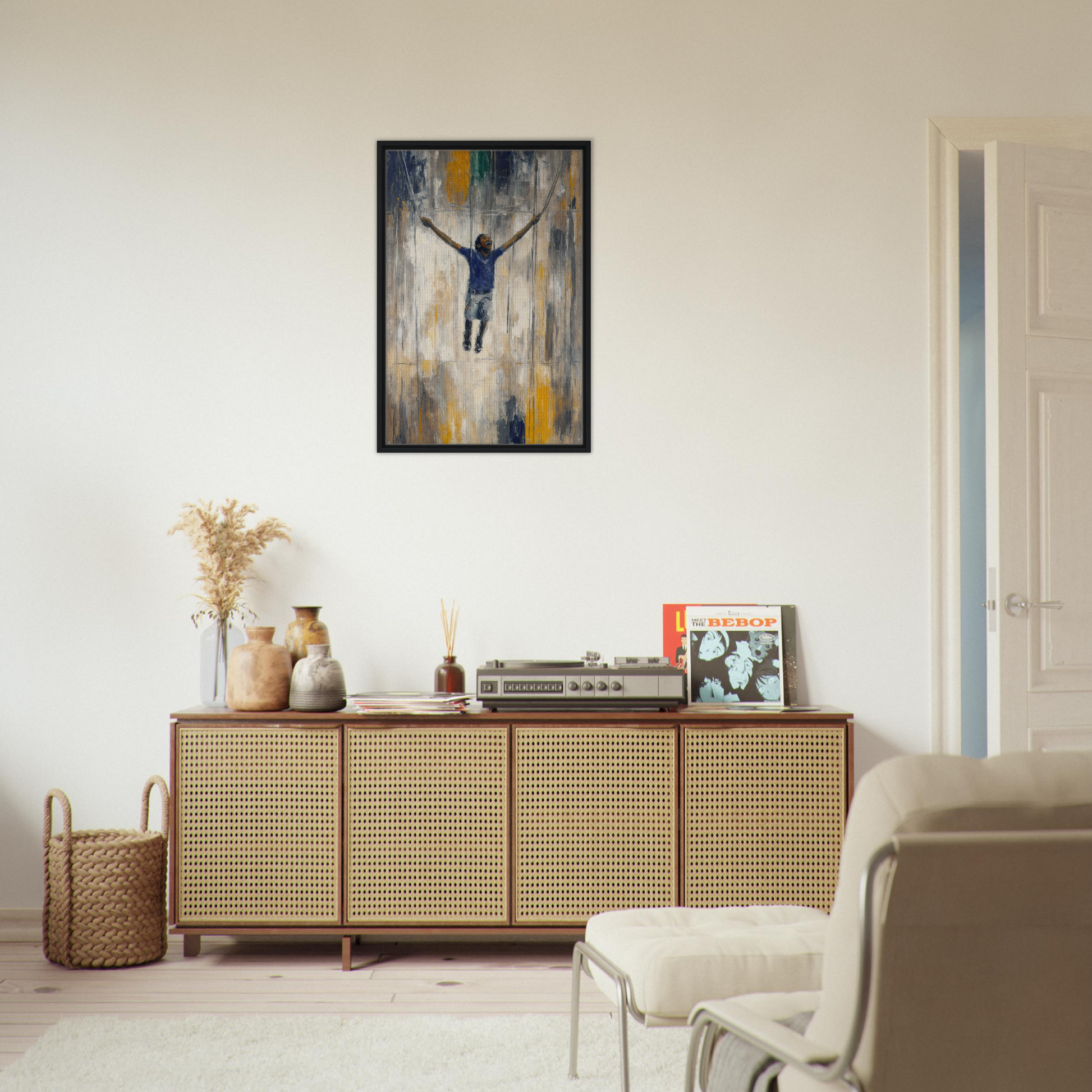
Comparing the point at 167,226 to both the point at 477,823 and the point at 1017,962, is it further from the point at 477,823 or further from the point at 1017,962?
the point at 1017,962

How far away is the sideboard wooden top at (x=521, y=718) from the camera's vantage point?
122 inches

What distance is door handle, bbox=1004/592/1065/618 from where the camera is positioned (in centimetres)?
325

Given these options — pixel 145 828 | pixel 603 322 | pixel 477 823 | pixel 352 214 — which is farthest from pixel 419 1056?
pixel 352 214

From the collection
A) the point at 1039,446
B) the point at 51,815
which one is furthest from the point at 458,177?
the point at 51,815

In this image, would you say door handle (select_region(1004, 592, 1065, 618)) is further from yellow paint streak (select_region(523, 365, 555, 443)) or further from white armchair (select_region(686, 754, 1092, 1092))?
white armchair (select_region(686, 754, 1092, 1092))

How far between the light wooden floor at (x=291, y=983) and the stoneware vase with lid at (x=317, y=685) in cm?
76

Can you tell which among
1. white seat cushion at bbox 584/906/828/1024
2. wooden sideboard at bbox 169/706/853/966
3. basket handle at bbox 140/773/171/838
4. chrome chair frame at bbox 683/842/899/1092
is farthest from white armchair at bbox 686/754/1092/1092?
basket handle at bbox 140/773/171/838

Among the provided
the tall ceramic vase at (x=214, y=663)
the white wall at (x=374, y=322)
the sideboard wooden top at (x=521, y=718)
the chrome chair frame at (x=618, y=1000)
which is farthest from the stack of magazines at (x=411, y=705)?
the chrome chair frame at (x=618, y=1000)

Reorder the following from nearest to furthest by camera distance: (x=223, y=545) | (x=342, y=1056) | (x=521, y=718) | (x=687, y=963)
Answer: (x=687, y=963)
(x=342, y=1056)
(x=521, y=718)
(x=223, y=545)

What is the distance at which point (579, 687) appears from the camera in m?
3.12

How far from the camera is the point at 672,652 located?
3.45 m

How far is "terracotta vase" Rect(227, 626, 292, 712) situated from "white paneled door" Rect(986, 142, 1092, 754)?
87.0 inches

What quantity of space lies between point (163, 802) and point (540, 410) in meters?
1.79

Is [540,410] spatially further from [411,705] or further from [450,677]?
[411,705]
